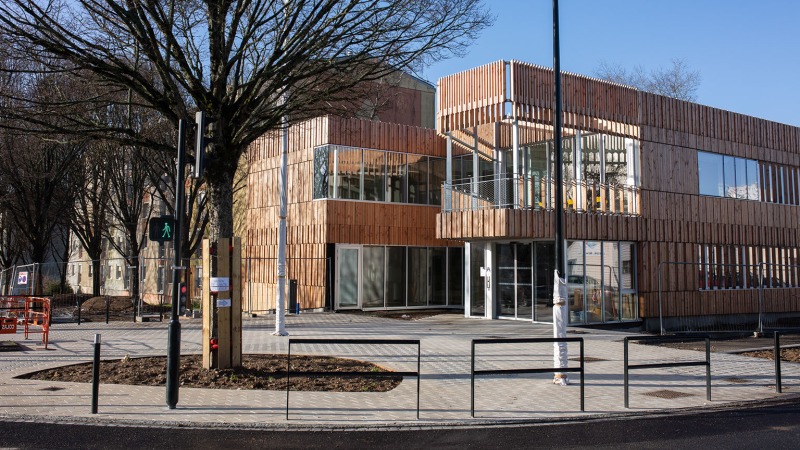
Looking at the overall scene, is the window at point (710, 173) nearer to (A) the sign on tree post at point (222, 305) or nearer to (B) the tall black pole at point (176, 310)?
(A) the sign on tree post at point (222, 305)

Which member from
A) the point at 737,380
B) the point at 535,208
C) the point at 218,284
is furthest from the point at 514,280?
the point at 218,284

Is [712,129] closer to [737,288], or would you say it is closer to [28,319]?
[737,288]

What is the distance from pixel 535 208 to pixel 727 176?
10.5 metres

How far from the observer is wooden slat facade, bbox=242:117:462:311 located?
1070 inches

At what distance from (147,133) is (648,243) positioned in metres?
17.0

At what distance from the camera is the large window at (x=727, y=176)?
1070 inches

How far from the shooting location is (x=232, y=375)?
11.5 m

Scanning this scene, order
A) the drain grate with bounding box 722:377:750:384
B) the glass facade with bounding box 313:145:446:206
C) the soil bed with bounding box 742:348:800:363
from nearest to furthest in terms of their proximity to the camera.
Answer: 1. the drain grate with bounding box 722:377:750:384
2. the soil bed with bounding box 742:348:800:363
3. the glass facade with bounding box 313:145:446:206

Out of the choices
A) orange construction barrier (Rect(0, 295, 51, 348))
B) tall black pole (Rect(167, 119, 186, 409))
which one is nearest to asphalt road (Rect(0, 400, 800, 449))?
tall black pole (Rect(167, 119, 186, 409))

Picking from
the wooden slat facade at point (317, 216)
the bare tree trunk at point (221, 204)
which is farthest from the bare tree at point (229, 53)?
the wooden slat facade at point (317, 216)

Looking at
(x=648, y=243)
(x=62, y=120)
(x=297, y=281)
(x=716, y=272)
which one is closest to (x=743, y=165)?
(x=716, y=272)

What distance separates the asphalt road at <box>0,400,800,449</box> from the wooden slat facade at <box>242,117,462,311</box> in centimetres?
1844

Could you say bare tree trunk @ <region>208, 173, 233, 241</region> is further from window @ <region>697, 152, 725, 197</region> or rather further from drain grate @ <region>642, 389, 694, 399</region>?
window @ <region>697, 152, 725, 197</region>

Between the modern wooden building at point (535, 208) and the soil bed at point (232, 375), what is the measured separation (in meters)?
10.3
